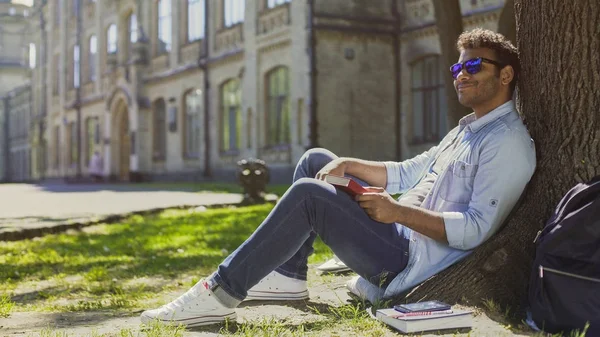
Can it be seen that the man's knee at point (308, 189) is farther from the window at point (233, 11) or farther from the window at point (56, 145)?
the window at point (56, 145)

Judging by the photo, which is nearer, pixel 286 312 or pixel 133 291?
pixel 286 312

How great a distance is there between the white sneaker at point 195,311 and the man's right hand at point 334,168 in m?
0.88

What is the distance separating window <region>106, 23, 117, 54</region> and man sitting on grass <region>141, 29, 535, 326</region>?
32561 millimetres

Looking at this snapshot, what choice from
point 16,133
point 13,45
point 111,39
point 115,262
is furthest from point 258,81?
point 13,45

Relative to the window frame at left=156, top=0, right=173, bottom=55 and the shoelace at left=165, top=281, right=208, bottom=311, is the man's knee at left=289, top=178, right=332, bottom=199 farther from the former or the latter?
the window frame at left=156, top=0, right=173, bottom=55

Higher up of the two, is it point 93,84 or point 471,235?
point 93,84

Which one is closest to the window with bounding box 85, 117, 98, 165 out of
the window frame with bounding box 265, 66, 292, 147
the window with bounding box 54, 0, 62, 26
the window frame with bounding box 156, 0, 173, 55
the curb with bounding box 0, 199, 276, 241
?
the window with bounding box 54, 0, 62, 26

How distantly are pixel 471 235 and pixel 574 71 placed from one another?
3.17ft

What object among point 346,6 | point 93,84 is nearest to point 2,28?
point 93,84

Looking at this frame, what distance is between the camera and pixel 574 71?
3783 mm

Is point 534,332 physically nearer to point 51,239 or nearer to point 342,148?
point 51,239

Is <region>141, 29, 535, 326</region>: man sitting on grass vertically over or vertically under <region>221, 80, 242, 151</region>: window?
under

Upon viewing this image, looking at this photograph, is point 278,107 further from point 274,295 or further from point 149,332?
point 149,332

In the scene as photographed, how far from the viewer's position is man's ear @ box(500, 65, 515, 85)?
384 centimetres
